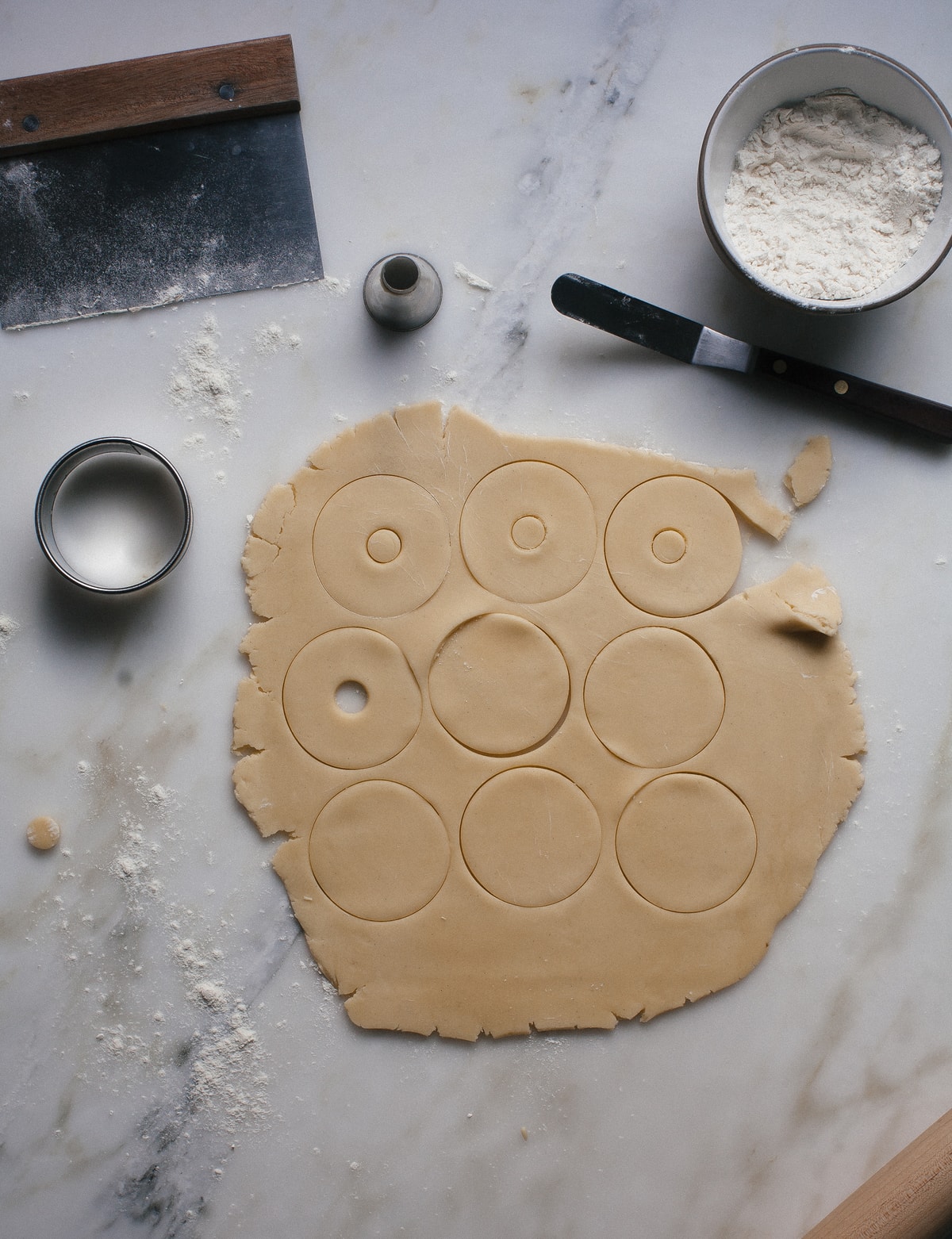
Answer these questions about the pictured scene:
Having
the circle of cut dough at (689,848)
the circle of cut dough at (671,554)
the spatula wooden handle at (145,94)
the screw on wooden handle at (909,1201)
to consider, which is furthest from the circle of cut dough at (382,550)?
the screw on wooden handle at (909,1201)

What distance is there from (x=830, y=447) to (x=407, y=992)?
0.81m

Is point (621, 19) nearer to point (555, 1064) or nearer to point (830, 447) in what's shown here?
point (830, 447)

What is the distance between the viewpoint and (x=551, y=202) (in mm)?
1002

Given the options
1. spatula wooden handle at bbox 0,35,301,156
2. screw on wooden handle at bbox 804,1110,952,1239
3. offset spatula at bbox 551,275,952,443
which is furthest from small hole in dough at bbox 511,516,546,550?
screw on wooden handle at bbox 804,1110,952,1239

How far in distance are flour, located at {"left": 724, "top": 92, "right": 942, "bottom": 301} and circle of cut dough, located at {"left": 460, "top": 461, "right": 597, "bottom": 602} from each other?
326 mm

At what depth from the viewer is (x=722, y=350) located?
0.96 meters

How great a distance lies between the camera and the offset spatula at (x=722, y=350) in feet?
3.11

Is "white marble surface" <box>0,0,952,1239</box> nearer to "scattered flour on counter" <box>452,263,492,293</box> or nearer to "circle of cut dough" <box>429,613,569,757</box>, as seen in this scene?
"scattered flour on counter" <box>452,263,492,293</box>

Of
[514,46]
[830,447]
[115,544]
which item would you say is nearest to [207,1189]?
[115,544]

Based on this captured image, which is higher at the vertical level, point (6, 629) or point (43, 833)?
point (6, 629)

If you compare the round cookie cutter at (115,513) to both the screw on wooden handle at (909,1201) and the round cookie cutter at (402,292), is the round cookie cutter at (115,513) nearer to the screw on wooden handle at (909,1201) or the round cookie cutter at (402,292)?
the round cookie cutter at (402,292)

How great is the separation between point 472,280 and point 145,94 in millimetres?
450

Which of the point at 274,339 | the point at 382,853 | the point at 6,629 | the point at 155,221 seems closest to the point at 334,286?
the point at 274,339

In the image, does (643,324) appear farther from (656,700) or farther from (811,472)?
(656,700)
